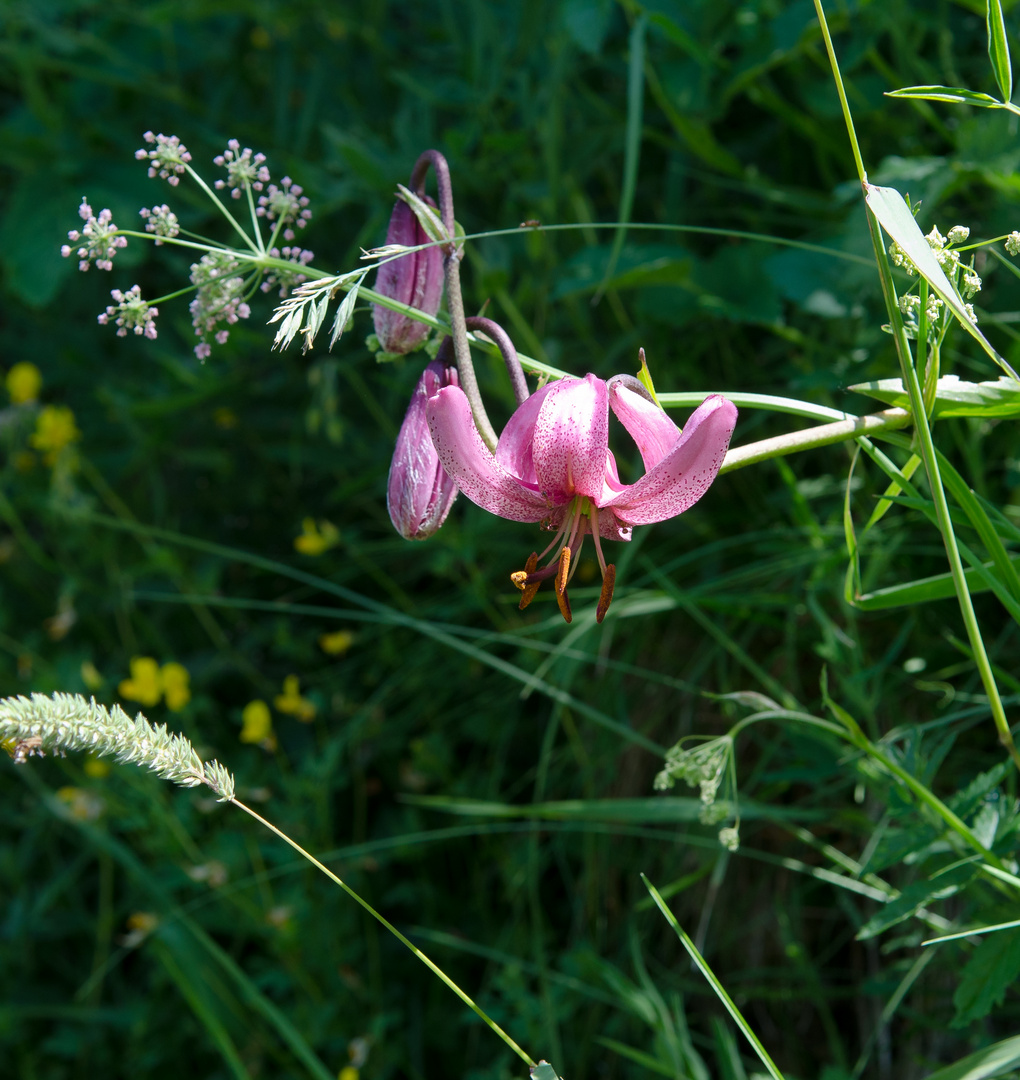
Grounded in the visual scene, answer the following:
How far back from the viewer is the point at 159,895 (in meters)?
1.51

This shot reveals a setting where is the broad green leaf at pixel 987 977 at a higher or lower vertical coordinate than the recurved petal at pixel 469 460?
lower

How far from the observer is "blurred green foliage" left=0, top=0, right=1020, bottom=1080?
123cm

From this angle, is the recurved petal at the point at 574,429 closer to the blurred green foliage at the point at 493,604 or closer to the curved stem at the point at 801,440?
the curved stem at the point at 801,440

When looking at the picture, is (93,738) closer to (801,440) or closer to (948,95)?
(801,440)

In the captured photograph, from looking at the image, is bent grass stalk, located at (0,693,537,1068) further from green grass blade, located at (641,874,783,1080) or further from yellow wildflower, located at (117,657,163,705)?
yellow wildflower, located at (117,657,163,705)

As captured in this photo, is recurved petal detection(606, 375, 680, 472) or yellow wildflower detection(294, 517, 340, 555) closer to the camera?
recurved petal detection(606, 375, 680, 472)

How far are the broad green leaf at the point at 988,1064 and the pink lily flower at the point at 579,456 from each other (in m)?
0.46

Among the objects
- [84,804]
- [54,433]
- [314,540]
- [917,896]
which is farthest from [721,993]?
[54,433]

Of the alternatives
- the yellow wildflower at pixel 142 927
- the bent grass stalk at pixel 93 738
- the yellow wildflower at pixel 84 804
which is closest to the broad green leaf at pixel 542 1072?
the bent grass stalk at pixel 93 738

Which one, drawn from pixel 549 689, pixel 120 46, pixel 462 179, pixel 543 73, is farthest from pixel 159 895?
pixel 120 46

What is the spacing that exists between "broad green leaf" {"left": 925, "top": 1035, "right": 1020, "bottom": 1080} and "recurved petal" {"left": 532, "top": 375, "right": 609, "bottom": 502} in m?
0.54

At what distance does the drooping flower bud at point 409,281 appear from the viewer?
81cm

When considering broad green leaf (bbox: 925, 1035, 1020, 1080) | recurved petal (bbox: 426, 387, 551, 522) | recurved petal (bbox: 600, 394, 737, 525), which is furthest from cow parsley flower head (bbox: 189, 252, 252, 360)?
broad green leaf (bbox: 925, 1035, 1020, 1080)

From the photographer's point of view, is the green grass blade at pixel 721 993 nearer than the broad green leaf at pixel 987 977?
Yes
